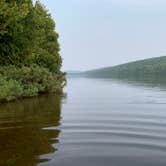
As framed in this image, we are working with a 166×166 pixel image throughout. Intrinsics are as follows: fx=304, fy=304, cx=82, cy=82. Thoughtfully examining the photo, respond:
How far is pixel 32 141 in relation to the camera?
11930mm

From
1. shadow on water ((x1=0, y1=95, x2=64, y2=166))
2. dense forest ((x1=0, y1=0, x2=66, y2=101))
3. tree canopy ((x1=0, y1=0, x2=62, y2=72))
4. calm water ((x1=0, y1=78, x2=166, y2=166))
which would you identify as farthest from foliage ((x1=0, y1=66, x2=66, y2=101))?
calm water ((x1=0, y1=78, x2=166, y2=166))

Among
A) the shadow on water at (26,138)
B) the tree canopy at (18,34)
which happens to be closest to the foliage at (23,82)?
the tree canopy at (18,34)

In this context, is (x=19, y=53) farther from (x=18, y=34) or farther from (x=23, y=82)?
(x=23, y=82)

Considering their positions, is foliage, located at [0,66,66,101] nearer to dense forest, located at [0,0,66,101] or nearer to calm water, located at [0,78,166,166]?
dense forest, located at [0,0,66,101]

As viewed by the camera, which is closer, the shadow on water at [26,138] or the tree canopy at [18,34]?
the shadow on water at [26,138]

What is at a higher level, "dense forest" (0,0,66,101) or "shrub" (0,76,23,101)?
"dense forest" (0,0,66,101)


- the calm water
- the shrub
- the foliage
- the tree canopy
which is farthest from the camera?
the foliage

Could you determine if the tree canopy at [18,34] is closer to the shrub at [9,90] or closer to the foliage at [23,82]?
the foliage at [23,82]

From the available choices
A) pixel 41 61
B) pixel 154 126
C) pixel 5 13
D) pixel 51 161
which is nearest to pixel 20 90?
pixel 5 13

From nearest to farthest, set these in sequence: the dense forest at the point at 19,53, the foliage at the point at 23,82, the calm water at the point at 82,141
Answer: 1. the calm water at the point at 82,141
2. the dense forest at the point at 19,53
3. the foliage at the point at 23,82

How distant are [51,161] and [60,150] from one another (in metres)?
1.40

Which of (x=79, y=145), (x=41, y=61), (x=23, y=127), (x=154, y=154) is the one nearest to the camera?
(x=154, y=154)

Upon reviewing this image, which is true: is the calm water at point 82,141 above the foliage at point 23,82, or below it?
below

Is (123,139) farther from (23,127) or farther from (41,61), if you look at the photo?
(41,61)
